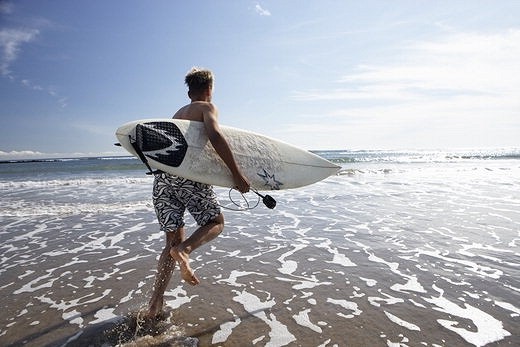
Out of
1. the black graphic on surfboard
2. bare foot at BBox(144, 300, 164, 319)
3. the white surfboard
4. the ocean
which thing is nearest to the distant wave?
the ocean

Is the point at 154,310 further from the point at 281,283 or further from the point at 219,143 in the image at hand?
the point at 219,143

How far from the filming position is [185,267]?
98.1 inches

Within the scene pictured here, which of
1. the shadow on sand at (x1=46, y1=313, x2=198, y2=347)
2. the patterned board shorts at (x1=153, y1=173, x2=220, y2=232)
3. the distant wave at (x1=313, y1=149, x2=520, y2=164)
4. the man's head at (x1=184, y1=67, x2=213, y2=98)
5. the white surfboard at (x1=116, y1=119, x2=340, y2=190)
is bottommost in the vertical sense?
the shadow on sand at (x1=46, y1=313, x2=198, y2=347)

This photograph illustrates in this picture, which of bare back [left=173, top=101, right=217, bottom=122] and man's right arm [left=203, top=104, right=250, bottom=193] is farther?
bare back [left=173, top=101, right=217, bottom=122]

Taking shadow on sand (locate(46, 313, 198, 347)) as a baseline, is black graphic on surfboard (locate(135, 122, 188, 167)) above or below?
above

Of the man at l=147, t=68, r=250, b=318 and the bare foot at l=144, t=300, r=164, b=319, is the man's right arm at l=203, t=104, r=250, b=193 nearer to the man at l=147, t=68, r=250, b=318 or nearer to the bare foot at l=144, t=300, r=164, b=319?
the man at l=147, t=68, r=250, b=318

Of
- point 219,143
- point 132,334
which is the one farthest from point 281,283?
point 219,143

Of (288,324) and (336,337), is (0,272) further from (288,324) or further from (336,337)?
(336,337)

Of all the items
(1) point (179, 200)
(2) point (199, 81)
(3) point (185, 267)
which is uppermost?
(2) point (199, 81)

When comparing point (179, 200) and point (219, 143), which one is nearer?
point (219, 143)

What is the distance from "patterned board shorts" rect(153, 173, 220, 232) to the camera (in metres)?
3.01

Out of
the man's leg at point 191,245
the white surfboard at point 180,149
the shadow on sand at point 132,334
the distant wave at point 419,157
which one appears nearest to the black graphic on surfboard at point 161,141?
the white surfboard at point 180,149

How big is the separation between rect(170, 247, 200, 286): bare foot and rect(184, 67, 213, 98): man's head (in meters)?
1.39

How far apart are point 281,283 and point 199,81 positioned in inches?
94.0
